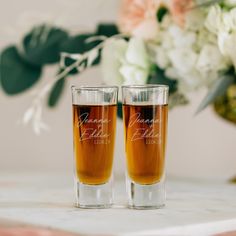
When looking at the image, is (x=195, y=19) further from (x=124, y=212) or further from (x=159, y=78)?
(x=124, y=212)

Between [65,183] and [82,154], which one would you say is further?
[65,183]

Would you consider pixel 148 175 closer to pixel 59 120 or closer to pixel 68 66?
pixel 68 66

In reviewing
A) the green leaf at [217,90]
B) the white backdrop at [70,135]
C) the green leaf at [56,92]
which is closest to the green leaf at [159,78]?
the green leaf at [217,90]

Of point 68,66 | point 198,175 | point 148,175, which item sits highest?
point 68,66

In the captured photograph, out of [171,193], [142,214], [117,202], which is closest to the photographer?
[142,214]

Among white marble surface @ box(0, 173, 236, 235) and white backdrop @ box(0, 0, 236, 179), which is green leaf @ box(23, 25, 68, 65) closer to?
white marble surface @ box(0, 173, 236, 235)

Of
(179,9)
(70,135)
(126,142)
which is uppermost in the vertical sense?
(179,9)

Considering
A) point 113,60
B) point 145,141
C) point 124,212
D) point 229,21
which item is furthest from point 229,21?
point 124,212

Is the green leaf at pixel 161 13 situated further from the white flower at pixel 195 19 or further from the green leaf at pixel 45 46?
the green leaf at pixel 45 46

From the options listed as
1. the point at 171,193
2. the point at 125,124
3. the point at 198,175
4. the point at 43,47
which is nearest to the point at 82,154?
the point at 125,124
